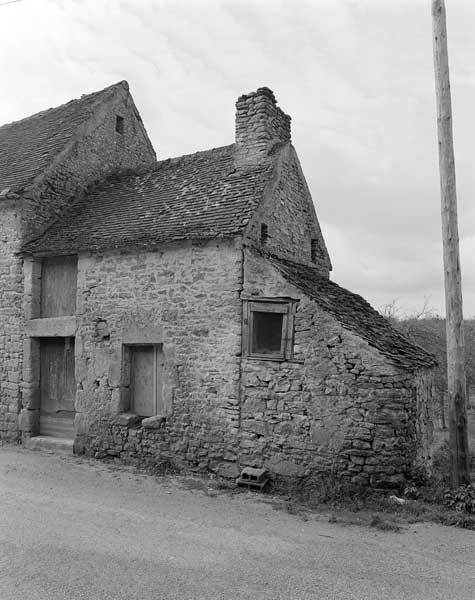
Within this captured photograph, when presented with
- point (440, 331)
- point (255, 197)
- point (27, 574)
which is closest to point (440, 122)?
point (255, 197)

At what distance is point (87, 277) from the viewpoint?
34.9ft

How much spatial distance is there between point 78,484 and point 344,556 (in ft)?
15.2

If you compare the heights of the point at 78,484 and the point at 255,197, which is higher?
the point at 255,197

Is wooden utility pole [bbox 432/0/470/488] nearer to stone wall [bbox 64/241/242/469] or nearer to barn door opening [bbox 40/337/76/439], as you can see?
stone wall [bbox 64/241/242/469]

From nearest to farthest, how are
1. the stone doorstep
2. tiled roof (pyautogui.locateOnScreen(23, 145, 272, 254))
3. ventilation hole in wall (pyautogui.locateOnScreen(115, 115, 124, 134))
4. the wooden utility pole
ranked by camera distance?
the wooden utility pole, tiled roof (pyautogui.locateOnScreen(23, 145, 272, 254)), the stone doorstep, ventilation hole in wall (pyautogui.locateOnScreen(115, 115, 124, 134))

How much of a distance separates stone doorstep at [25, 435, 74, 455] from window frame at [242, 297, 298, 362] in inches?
181

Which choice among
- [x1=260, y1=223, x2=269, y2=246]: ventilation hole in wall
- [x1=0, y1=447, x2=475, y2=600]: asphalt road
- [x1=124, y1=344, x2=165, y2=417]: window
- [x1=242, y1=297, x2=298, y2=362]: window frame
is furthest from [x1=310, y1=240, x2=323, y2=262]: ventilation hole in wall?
[x1=0, y1=447, x2=475, y2=600]: asphalt road

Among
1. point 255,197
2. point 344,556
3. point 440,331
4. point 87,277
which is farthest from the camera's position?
point 440,331

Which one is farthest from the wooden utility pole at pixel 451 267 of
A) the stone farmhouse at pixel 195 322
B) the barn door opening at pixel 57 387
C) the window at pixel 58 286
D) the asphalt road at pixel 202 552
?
the barn door opening at pixel 57 387

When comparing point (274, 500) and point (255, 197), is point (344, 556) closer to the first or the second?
point (274, 500)

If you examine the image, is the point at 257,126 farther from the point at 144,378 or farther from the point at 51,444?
the point at 51,444

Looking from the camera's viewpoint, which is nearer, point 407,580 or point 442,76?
point 407,580

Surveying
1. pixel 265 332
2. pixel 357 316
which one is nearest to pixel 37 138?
pixel 265 332

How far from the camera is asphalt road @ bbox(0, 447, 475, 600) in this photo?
4.76 metres
